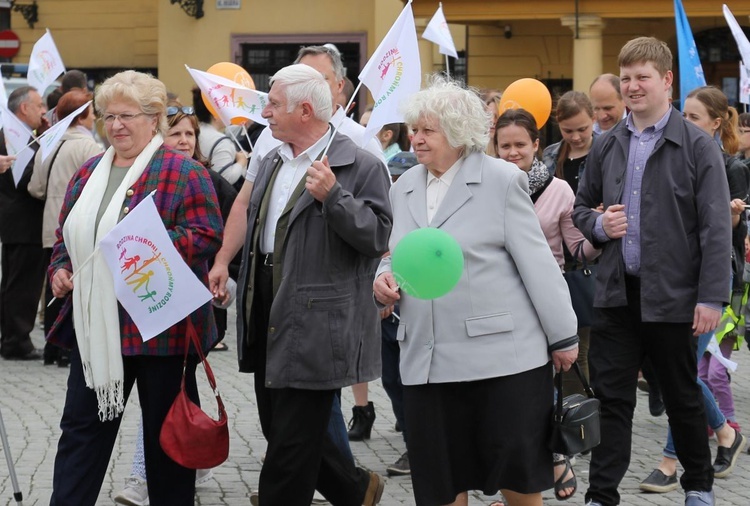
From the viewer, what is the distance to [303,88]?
4.95 m

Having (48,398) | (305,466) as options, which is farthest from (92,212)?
(48,398)

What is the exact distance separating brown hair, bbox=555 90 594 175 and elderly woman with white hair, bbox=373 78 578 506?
2337mm

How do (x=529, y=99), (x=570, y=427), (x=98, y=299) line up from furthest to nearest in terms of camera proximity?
1. (x=529, y=99)
2. (x=98, y=299)
3. (x=570, y=427)

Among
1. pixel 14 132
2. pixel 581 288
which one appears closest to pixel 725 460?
Answer: pixel 581 288

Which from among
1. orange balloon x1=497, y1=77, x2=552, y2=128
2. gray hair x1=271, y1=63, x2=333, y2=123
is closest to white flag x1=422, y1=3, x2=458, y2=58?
orange balloon x1=497, y1=77, x2=552, y2=128

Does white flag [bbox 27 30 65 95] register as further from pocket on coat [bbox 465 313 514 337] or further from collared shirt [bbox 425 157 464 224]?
pocket on coat [bbox 465 313 514 337]

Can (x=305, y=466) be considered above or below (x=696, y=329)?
below

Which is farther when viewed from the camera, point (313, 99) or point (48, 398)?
point (48, 398)

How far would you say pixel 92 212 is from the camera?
16.4 ft

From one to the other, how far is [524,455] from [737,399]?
4.74 m

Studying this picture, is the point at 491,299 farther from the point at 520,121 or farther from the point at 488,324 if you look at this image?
the point at 520,121

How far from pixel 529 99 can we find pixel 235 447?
3.01 meters

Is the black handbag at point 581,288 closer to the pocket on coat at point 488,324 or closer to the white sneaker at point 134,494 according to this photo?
the pocket on coat at point 488,324

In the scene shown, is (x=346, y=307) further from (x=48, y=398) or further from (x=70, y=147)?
(x=70, y=147)
